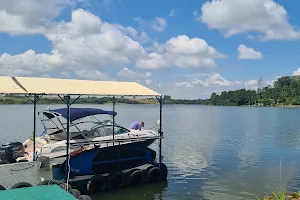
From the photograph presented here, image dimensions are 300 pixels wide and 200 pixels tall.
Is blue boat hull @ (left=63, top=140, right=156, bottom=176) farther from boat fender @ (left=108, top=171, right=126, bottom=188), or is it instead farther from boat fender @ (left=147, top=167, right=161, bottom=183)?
boat fender @ (left=147, top=167, right=161, bottom=183)

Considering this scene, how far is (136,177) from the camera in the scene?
13.1 m

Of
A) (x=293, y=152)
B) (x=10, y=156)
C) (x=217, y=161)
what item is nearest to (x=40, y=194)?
(x=10, y=156)

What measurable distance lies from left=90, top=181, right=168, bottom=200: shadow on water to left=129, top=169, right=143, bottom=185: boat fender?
20 centimetres

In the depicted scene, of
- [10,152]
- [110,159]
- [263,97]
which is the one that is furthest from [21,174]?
[263,97]

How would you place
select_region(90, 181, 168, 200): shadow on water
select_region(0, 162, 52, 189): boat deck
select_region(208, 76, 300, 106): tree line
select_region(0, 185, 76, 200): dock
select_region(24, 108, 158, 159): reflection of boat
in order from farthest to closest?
1. select_region(208, 76, 300, 106): tree line
2. select_region(24, 108, 158, 159): reflection of boat
3. select_region(90, 181, 168, 200): shadow on water
4. select_region(0, 162, 52, 189): boat deck
5. select_region(0, 185, 76, 200): dock

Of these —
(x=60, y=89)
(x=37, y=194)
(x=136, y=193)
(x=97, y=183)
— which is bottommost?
(x=136, y=193)

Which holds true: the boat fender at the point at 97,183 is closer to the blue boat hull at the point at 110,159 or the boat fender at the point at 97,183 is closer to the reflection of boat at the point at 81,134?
the blue boat hull at the point at 110,159

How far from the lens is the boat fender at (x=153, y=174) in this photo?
13500 millimetres

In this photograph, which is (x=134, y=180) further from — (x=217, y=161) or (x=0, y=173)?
(x=217, y=161)

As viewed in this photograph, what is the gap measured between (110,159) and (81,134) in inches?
69.1

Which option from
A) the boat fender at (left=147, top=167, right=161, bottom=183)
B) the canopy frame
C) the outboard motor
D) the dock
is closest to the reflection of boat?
the outboard motor

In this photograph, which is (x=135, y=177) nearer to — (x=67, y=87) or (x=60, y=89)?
(x=67, y=87)

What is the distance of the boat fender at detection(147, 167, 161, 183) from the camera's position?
1350 cm

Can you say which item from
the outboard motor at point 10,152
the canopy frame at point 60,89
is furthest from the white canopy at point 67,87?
the outboard motor at point 10,152
